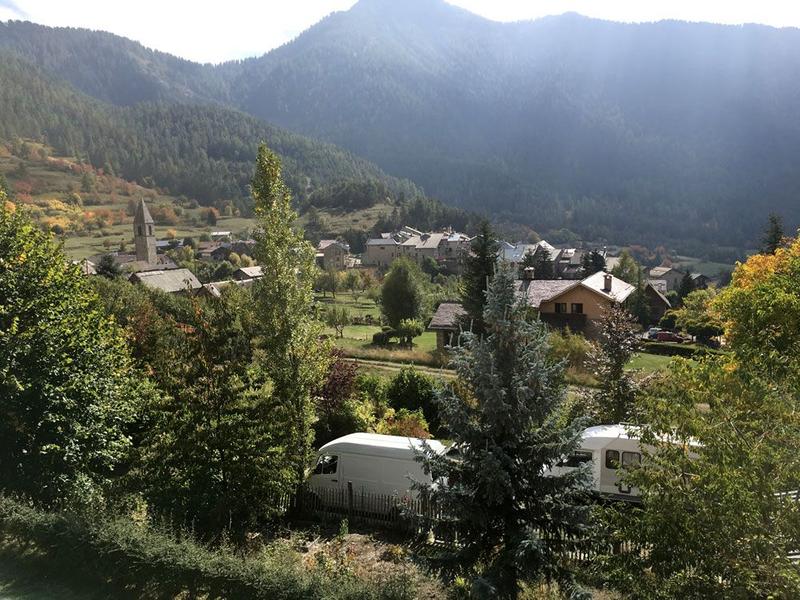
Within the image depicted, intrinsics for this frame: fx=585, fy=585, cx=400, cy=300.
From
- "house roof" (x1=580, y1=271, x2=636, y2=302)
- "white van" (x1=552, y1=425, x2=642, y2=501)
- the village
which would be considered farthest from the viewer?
"house roof" (x1=580, y1=271, x2=636, y2=302)

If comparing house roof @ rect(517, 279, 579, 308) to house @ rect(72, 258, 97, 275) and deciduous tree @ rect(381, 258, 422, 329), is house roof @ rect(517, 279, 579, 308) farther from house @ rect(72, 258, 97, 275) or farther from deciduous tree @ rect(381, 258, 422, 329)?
house @ rect(72, 258, 97, 275)

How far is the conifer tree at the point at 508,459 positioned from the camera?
410 inches

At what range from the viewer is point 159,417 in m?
15.3

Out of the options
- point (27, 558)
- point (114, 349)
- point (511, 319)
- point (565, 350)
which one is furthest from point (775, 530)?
point (565, 350)

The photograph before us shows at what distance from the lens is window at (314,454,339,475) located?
18781 mm

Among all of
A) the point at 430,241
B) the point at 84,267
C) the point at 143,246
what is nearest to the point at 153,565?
the point at 84,267

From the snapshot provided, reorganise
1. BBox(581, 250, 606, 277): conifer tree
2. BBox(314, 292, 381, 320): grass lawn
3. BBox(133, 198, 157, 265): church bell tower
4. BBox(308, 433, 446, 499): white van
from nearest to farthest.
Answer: BBox(308, 433, 446, 499): white van < BBox(314, 292, 381, 320): grass lawn < BBox(581, 250, 606, 277): conifer tree < BBox(133, 198, 157, 265): church bell tower

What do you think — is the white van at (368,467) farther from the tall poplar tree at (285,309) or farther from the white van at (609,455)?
the white van at (609,455)

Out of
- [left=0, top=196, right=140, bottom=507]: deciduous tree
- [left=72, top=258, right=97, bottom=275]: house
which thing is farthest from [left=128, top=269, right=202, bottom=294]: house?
[left=0, top=196, right=140, bottom=507]: deciduous tree

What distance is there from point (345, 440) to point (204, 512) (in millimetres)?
5500

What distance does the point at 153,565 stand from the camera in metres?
11.7

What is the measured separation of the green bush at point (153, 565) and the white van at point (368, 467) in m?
4.61

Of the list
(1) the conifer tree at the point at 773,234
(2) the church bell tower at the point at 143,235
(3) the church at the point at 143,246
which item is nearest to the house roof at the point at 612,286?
(1) the conifer tree at the point at 773,234

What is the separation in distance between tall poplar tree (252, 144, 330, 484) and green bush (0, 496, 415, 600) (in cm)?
380
